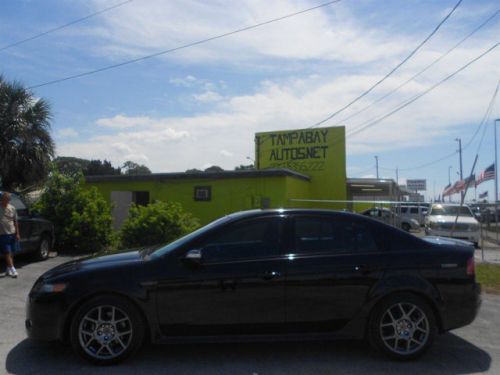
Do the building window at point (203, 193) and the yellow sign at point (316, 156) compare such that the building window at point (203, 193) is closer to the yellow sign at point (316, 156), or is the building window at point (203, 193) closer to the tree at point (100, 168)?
the yellow sign at point (316, 156)

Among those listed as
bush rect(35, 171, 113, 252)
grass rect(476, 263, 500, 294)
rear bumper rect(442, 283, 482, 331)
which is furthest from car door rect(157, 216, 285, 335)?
bush rect(35, 171, 113, 252)

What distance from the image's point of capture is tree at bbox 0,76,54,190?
16.2 metres

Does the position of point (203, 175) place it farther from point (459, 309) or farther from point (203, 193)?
point (459, 309)

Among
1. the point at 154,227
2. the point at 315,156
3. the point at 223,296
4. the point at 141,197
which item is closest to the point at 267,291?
the point at 223,296

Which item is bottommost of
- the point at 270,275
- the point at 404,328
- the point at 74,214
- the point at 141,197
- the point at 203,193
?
the point at 404,328

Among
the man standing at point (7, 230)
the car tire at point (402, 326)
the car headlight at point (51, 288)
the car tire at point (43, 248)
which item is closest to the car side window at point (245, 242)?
the car tire at point (402, 326)

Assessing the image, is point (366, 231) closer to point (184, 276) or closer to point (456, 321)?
point (456, 321)

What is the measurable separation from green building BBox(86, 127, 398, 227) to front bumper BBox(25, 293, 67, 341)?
12.9 m

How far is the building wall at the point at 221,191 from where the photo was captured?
66.6ft

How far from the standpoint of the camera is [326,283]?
17.0ft

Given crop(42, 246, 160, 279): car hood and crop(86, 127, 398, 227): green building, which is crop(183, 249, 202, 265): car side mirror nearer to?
crop(42, 246, 160, 279): car hood

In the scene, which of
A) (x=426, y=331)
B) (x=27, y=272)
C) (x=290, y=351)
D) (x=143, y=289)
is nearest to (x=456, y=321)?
(x=426, y=331)

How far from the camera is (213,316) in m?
5.07

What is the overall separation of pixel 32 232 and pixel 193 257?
7.99m
